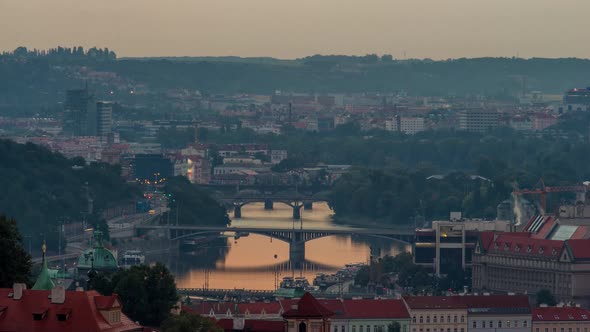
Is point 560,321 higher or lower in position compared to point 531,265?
higher

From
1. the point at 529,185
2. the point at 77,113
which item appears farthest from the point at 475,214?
the point at 77,113

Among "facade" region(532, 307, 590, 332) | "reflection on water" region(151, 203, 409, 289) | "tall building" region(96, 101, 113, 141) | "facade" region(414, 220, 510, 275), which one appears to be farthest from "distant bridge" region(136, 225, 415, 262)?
"tall building" region(96, 101, 113, 141)

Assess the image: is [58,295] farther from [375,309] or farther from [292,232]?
[292,232]

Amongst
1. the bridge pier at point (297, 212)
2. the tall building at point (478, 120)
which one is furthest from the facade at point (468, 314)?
the tall building at point (478, 120)

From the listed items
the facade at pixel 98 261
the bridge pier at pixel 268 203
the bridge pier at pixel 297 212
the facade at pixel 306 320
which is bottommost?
the bridge pier at pixel 268 203

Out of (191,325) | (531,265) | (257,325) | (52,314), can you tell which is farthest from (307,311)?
→ (531,265)

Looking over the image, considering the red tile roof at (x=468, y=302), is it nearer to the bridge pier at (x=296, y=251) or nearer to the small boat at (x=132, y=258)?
the small boat at (x=132, y=258)
